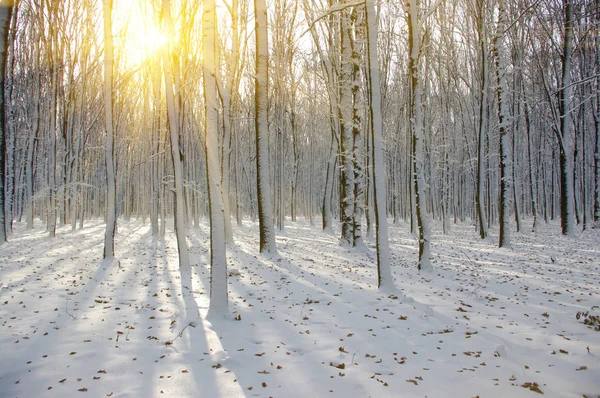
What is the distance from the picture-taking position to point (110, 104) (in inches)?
364

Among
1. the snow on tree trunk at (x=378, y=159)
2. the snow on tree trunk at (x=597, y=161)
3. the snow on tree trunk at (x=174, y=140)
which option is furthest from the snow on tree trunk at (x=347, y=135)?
the snow on tree trunk at (x=597, y=161)

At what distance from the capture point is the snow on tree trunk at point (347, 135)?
11.3 meters

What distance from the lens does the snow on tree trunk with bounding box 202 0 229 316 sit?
5.08 m

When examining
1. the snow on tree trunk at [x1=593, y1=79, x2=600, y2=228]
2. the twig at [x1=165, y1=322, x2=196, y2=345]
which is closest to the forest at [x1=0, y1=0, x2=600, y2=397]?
the twig at [x1=165, y1=322, x2=196, y2=345]

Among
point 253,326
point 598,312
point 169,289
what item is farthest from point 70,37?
point 598,312

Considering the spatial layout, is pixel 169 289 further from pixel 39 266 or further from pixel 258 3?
pixel 258 3

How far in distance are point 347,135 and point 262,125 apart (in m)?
3.19

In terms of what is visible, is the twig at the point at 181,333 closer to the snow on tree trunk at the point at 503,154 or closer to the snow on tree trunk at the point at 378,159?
the snow on tree trunk at the point at 378,159

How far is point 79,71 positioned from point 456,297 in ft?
61.1

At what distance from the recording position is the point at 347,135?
37.5 ft

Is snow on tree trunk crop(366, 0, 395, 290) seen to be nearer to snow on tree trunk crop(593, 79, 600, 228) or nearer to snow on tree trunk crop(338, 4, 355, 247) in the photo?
snow on tree trunk crop(338, 4, 355, 247)

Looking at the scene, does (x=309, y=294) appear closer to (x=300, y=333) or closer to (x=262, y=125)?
(x=300, y=333)

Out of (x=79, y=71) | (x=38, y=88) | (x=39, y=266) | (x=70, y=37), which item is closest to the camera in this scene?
(x=39, y=266)

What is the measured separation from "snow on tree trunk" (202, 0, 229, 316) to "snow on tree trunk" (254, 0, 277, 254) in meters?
3.13
